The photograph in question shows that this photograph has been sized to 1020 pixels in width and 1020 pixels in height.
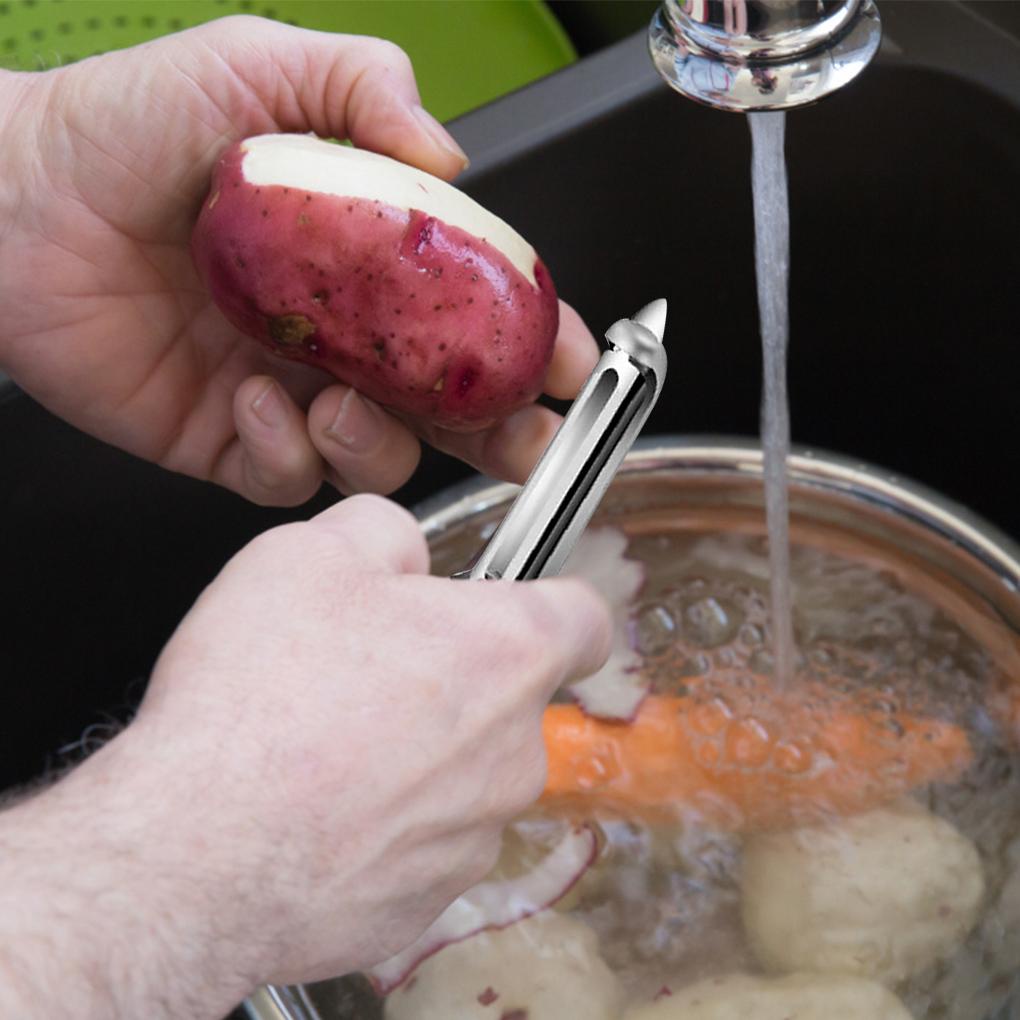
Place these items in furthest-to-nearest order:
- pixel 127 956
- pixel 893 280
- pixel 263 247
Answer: pixel 893 280, pixel 263 247, pixel 127 956

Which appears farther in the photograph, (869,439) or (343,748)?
(869,439)

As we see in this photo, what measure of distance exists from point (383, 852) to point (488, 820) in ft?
0.14

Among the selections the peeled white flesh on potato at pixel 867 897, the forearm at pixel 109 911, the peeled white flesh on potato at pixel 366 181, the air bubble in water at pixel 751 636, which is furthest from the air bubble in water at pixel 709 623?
the forearm at pixel 109 911

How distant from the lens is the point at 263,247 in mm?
492

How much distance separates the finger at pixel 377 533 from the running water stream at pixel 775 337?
0.60ft

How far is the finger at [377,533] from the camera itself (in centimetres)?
40

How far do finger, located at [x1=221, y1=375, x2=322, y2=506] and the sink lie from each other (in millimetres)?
99

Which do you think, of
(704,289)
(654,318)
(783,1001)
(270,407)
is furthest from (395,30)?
(783,1001)

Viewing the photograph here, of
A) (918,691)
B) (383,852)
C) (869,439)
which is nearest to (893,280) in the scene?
(869,439)

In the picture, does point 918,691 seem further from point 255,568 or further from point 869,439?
point 255,568

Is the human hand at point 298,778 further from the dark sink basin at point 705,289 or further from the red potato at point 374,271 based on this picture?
the dark sink basin at point 705,289

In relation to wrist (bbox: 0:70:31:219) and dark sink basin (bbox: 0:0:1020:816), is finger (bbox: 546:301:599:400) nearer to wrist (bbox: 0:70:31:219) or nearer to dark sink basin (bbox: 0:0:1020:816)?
dark sink basin (bbox: 0:0:1020:816)

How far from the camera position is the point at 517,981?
53 cm

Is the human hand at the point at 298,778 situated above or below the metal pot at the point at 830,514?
above
